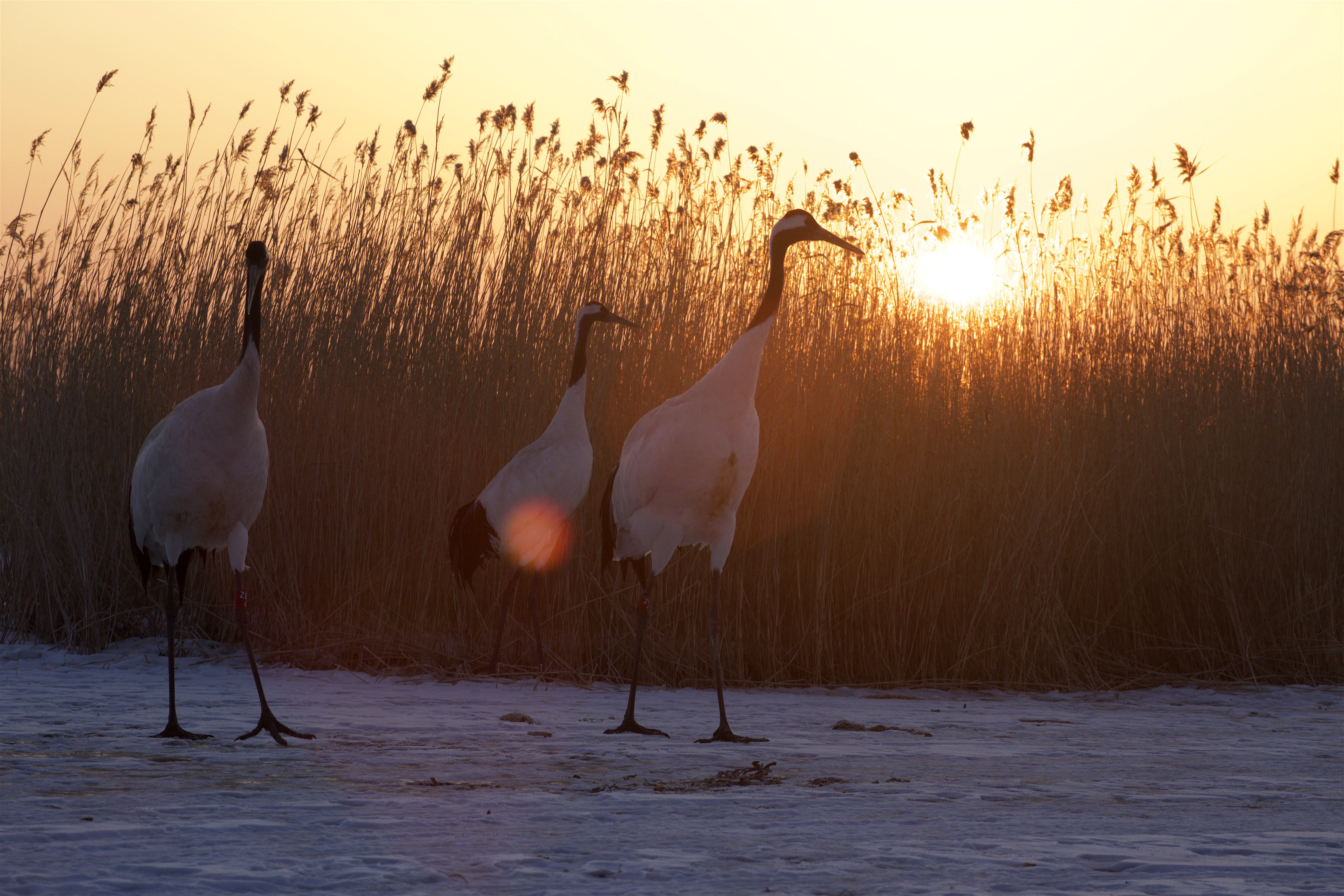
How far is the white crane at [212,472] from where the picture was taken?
436 centimetres

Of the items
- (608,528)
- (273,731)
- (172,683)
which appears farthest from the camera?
(608,528)

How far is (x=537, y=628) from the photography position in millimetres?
5961

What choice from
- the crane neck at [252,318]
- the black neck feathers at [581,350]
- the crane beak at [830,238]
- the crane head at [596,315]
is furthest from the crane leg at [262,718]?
the crane beak at [830,238]

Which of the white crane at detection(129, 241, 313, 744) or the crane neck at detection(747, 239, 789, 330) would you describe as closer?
the white crane at detection(129, 241, 313, 744)

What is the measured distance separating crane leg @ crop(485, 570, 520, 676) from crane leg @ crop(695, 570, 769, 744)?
1.21m

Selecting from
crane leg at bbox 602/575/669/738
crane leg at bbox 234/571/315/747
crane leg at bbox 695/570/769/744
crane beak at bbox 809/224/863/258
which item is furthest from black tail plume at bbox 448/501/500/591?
crane beak at bbox 809/224/863/258

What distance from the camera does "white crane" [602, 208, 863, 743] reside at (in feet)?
15.9

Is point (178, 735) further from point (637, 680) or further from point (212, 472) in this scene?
point (637, 680)

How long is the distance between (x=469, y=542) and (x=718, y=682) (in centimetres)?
206

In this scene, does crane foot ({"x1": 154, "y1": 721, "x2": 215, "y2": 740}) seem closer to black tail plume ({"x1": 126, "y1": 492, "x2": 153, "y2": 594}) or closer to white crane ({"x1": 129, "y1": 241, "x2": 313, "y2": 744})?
white crane ({"x1": 129, "y1": 241, "x2": 313, "y2": 744})

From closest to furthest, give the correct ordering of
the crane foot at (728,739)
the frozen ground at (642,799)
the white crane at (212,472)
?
the frozen ground at (642,799) → the crane foot at (728,739) → the white crane at (212,472)

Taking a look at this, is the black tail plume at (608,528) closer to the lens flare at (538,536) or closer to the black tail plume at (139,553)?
the lens flare at (538,536)

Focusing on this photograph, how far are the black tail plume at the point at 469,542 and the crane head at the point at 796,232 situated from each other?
1.94 metres

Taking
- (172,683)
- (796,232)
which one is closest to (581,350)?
(796,232)
